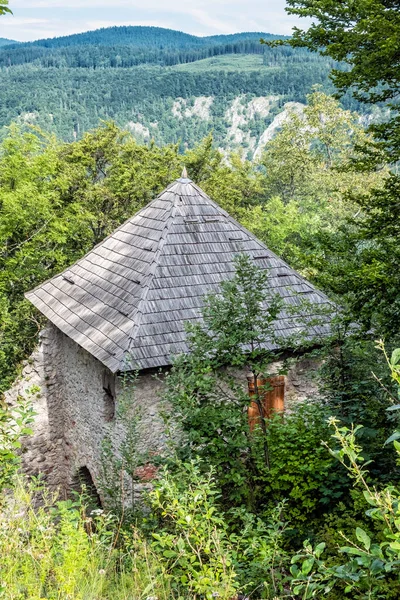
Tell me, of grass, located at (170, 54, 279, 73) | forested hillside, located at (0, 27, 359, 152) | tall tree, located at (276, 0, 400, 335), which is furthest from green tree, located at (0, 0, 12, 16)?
grass, located at (170, 54, 279, 73)

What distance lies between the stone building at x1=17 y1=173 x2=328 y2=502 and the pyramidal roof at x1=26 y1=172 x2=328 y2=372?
2cm

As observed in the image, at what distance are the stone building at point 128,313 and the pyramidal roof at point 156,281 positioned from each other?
0.05 feet

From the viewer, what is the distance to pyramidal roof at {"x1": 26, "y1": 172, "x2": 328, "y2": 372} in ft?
25.7

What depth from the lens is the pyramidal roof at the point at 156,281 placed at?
7.84 metres

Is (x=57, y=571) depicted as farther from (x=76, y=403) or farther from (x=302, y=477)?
(x=76, y=403)

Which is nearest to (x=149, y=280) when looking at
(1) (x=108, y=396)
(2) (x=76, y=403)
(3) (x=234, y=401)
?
(1) (x=108, y=396)

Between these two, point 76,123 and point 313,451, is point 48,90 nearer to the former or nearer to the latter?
point 76,123

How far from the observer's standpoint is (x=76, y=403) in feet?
32.2

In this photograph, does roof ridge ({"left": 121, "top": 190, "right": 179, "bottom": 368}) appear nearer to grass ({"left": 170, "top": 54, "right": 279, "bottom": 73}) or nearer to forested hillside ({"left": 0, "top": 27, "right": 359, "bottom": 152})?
forested hillside ({"left": 0, "top": 27, "right": 359, "bottom": 152})

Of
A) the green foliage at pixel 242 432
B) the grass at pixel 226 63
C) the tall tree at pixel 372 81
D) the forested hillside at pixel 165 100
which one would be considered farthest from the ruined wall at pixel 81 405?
the grass at pixel 226 63

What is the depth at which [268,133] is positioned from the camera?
82.2 m

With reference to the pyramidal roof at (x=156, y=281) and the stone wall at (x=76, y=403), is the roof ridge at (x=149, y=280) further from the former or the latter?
the stone wall at (x=76, y=403)

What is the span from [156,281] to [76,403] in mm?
2839

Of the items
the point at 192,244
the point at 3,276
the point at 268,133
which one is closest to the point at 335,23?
the point at 192,244
